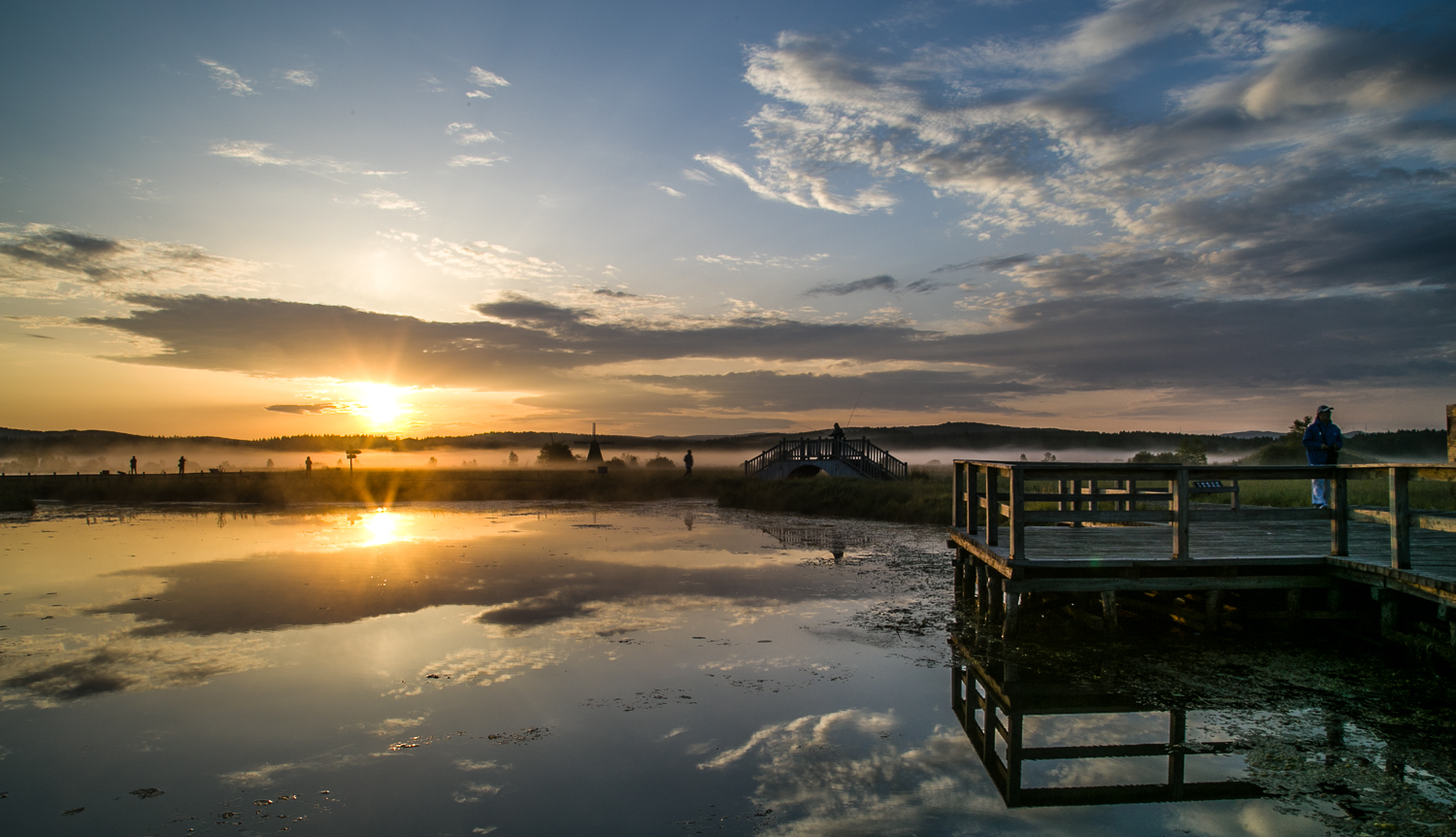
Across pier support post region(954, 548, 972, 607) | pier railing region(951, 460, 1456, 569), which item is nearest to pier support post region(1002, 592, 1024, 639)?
pier railing region(951, 460, 1456, 569)

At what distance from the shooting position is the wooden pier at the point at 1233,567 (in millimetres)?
8898

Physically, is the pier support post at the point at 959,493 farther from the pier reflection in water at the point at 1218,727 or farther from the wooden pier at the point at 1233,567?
the pier reflection in water at the point at 1218,727

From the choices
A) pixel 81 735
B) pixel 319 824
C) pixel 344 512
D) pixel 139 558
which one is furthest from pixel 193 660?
pixel 344 512

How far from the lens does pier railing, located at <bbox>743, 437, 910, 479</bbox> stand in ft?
116

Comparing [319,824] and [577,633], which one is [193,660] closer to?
[577,633]

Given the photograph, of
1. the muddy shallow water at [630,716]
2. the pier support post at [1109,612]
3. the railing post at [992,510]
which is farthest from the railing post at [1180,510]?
the railing post at [992,510]

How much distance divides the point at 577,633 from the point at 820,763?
18.2 feet

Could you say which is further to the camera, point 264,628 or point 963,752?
point 264,628

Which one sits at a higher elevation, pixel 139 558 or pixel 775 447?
pixel 775 447

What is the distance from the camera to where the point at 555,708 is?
26.4 feet

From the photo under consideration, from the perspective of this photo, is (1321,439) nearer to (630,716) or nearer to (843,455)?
(630,716)

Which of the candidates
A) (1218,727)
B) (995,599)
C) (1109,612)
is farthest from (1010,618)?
(1218,727)

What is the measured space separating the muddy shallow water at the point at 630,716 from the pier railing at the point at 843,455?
20.4m

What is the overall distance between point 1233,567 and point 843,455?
26471 mm
